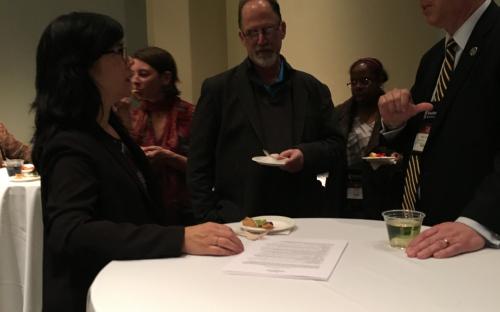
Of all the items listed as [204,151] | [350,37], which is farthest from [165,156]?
[350,37]

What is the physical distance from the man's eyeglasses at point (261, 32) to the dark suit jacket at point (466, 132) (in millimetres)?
871

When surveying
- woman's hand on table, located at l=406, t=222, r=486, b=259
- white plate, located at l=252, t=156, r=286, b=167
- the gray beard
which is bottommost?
woman's hand on table, located at l=406, t=222, r=486, b=259

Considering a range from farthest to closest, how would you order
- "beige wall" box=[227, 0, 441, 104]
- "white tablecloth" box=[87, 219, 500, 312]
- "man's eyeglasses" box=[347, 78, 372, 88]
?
"beige wall" box=[227, 0, 441, 104] < "man's eyeglasses" box=[347, 78, 372, 88] < "white tablecloth" box=[87, 219, 500, 312]

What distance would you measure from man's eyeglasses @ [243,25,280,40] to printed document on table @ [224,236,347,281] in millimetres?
1084

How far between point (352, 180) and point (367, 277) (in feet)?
7.45

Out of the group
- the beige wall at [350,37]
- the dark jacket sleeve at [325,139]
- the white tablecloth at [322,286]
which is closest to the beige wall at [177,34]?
the beige wall at [350,37]

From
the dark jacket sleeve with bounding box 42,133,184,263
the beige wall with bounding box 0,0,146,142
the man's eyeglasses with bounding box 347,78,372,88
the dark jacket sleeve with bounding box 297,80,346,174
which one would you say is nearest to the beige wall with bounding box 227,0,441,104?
the man's eyeglasses with bounding box 347,78,372,88

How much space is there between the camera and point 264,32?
2221 mm

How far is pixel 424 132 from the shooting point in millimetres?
1720

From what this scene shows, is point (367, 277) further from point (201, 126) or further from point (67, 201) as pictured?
point (201, 126)

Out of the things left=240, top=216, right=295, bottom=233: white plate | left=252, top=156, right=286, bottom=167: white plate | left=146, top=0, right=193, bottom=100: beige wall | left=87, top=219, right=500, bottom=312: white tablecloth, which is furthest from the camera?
left=146, top=0, right=193, bottom=100: beige wall

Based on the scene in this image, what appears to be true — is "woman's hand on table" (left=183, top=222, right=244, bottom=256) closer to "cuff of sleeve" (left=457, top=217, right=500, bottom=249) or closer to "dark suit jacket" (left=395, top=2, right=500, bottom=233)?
"cuff of sleeve" (left=457, top=217, right=500, bottom=249)

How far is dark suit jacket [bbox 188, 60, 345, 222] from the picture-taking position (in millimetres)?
2135

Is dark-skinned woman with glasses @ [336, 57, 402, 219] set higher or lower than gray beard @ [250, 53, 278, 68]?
lower
